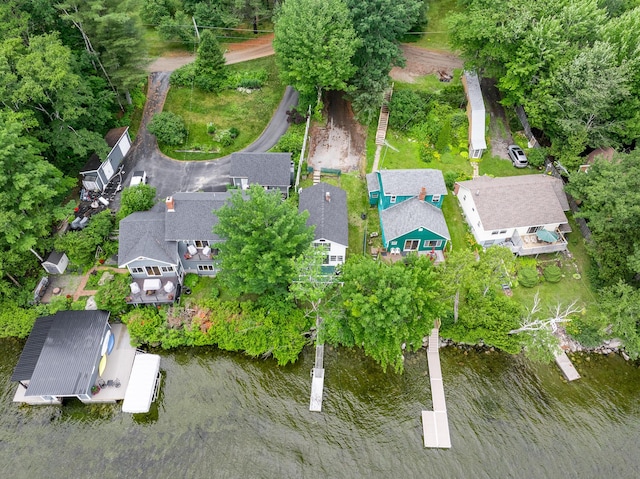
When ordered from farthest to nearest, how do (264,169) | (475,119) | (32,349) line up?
(475,119)
(264,169)
(32,349)

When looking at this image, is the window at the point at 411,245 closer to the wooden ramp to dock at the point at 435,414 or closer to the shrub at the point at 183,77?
the wooden ramp to dock at the point at 435,414

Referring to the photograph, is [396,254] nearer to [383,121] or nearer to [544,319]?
[544,319]

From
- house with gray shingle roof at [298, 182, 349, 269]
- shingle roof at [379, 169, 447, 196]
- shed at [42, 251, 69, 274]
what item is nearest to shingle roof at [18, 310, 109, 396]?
shed at [42, 251, 69, 274]

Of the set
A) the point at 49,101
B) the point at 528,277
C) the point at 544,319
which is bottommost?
the point at 544,319

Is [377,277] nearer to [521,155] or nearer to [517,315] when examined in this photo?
[517,315]

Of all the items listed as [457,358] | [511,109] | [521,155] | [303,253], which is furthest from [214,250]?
[511,109]

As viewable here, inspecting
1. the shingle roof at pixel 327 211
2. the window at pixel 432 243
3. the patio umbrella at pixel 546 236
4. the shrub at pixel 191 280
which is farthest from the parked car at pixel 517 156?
the shrub at pixel 191 280

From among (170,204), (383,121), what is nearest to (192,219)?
(170,204)

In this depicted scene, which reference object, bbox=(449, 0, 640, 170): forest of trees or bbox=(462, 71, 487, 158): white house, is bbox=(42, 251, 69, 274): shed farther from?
bbox=(449, 0, 640, 170): forest of trees
